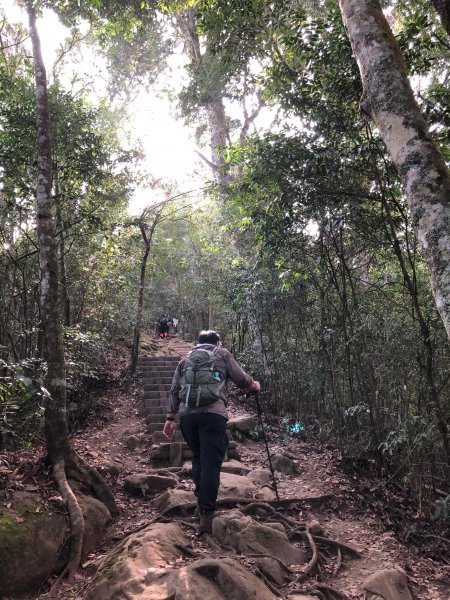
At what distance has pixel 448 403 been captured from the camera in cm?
520

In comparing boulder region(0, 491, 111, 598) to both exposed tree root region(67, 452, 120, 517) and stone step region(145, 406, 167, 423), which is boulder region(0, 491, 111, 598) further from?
stone step region(145, 406, 167, 423)

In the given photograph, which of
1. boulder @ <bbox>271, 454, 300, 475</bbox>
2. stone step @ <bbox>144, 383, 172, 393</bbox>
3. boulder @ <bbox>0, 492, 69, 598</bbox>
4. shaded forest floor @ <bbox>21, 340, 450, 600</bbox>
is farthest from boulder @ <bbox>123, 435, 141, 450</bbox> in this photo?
boulder @ <bbox>0, 492, 69, 598</bbox>

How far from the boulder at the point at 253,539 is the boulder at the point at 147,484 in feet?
5.29

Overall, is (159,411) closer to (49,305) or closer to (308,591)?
(49,305)

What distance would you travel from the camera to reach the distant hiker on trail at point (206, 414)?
416 cm

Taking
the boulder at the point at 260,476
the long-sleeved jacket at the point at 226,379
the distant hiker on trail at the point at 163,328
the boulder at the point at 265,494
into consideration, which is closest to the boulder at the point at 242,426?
the boulder at the point at 260,476

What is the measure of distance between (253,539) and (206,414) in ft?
4.21

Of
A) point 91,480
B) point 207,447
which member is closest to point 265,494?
point 207,447

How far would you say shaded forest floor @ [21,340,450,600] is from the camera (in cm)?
409

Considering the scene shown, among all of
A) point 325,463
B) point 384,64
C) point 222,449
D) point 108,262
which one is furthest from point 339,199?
point 108,262

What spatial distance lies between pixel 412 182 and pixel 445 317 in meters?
0.89

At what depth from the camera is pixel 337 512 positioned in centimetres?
551

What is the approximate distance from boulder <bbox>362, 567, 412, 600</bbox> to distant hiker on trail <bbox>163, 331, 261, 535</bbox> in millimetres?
1572

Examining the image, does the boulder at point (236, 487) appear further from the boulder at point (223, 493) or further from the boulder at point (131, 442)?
the boulder at point (131, 442)
